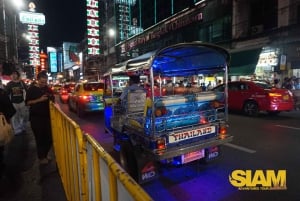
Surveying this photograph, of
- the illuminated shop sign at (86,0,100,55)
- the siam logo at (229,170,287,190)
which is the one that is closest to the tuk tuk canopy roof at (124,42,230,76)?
the siam logo at (229,170,287,190)

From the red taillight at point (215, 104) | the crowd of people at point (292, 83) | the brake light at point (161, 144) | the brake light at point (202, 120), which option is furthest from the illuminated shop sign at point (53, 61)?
the brake light at point (161, 144)

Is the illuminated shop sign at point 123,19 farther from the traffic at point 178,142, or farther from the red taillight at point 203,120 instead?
the red taillight at point 203,120

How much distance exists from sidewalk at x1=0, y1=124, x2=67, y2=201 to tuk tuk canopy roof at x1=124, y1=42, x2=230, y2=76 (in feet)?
8.67

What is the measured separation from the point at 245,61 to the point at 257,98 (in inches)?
330

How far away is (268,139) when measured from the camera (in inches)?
287

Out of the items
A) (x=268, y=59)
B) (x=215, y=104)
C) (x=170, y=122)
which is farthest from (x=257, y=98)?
(x=268, y=59)

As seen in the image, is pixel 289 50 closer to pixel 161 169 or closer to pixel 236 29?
pixel 236 29

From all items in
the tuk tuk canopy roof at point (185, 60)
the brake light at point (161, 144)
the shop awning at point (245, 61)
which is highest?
the shop awning at point (245, 61)

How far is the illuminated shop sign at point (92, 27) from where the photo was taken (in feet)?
118

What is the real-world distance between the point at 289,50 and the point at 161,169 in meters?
15.2

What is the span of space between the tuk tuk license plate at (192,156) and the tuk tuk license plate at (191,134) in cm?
30

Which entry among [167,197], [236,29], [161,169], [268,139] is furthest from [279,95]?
[236,29]

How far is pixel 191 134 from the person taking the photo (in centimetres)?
461

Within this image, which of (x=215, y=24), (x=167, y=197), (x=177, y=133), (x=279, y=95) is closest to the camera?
(x=167, y=197)
